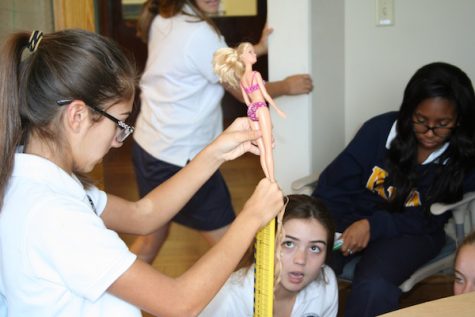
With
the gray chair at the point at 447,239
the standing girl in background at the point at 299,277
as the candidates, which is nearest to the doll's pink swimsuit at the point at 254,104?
the standing girl in background at the point at 299,277

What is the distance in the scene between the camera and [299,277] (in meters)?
1.95

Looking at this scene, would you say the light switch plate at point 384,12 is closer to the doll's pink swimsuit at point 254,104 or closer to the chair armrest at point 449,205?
the chair armrest at point 449,205

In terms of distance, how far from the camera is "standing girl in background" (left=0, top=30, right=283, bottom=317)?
1183 mm

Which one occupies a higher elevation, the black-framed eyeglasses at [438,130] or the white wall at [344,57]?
the white wall at [344,57]

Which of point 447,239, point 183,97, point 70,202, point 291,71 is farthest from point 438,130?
point 70,202

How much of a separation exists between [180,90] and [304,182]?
62cm

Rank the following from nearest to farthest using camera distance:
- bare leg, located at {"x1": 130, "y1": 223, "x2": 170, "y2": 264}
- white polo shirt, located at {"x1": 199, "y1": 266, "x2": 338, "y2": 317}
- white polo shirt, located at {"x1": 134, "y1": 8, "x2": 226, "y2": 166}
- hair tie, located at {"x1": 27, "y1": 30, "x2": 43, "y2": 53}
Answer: hair tie, located at {"x1": 27, "y1": 30, "x2": 43, "y2": 53}, white polo shirt, located at {"x1": 199, "y1": 266, "x2": 338, "y2": 317}, white polo shirt, located at {"x1": 134, "y1": 8, "x2": 226, "y2": 166}, bare leg, located at {"x1": 130, "y1": 223, "x2": 170, "y2": 264}

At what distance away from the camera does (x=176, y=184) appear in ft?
5.41

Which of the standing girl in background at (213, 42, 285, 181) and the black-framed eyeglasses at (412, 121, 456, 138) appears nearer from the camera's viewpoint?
the standing girl in background at (213, 42, 285, 181)

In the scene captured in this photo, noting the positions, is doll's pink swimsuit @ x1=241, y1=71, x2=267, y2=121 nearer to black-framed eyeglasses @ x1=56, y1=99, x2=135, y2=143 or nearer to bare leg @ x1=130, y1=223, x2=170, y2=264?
black-framed eyeglasses @ x1=56, y1=99, x2=135, y2=143

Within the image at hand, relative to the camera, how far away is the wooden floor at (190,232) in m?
2.99

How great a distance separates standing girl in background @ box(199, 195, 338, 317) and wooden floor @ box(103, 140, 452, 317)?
0.54 m

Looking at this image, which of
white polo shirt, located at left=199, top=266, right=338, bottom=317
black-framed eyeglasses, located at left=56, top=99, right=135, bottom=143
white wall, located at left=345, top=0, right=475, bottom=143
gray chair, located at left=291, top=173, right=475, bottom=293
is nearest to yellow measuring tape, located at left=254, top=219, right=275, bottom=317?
black-framed eyeglasses, located at left=56, top=99, right=135, bottom=143

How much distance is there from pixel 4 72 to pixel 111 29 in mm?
6412
